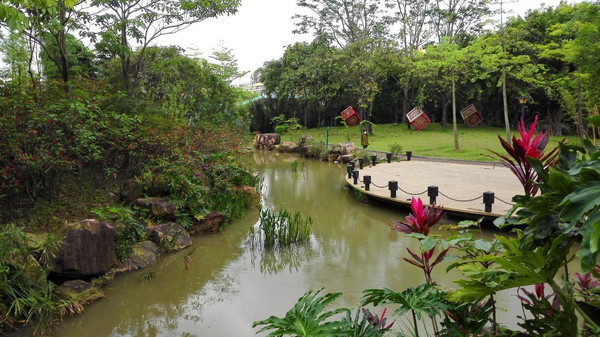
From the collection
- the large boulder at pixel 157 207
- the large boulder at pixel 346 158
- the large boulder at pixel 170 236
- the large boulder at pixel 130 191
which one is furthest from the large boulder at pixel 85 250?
the large boulder at pixel 346 158

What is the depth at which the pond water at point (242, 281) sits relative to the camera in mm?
4270

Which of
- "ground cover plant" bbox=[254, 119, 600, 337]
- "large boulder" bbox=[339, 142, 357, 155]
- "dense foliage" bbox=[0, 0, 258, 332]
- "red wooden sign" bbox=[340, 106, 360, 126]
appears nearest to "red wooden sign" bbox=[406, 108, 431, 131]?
"red wooden sign" bbox=[340, 106, 360, 126]

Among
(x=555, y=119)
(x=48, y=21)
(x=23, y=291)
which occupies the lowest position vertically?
(x=23, y=291)

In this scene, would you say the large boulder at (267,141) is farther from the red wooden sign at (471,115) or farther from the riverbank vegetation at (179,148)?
A: the red wooden sign at (471,115)

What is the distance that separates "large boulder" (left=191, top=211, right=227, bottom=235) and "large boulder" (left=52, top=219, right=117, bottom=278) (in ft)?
6.96

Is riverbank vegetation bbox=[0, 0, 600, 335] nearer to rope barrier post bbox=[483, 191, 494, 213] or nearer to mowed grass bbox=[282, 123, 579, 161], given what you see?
mowed grass bbox=[282, 123, 579, 161]

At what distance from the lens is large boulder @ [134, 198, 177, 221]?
6.74 meters

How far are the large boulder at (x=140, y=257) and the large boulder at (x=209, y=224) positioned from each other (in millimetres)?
1142

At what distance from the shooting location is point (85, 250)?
4.84m

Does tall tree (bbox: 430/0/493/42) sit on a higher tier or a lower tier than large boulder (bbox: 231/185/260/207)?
higher

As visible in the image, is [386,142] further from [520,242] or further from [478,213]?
[520,242]

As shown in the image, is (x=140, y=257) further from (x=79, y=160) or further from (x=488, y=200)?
(x=488, y=200)

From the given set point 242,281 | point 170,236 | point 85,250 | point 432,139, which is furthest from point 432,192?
point 432,139

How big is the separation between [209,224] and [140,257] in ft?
5.68
